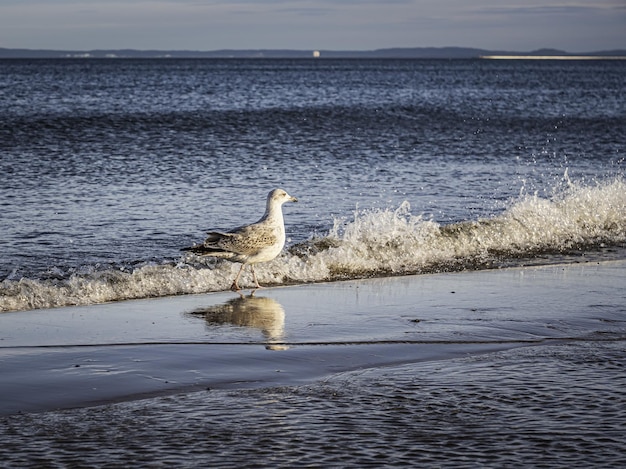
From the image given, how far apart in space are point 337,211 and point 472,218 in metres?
2.40

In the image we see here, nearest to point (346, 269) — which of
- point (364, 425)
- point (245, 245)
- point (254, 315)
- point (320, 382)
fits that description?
point (245, 245)

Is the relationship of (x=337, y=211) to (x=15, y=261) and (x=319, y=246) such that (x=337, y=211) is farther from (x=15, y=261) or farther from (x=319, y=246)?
(x=15, y=261)

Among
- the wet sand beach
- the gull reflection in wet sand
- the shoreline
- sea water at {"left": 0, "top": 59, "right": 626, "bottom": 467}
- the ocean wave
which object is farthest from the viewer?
the ocean wave

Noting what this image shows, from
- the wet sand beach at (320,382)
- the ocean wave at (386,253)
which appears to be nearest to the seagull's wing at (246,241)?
the ocean wave at (386,253)

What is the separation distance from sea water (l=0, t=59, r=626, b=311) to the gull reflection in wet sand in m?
1.31

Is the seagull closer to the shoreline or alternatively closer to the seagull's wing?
the seagull's wing

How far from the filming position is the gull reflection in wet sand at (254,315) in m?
8.38

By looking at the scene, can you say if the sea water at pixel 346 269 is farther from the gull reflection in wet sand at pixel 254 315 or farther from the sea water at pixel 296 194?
the gull reflection in wet sand at pixel 254 315

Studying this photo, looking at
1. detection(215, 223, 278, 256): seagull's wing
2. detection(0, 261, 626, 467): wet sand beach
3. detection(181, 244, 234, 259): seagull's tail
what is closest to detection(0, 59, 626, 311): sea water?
detection(181, 244, 234, 259): seagull's tail

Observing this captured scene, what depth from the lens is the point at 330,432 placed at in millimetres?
5750

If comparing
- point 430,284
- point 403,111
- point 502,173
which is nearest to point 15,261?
point 430,284

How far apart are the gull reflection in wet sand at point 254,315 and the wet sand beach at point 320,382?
3cm

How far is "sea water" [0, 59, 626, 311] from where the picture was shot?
41.3 ft

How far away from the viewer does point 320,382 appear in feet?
22.4
